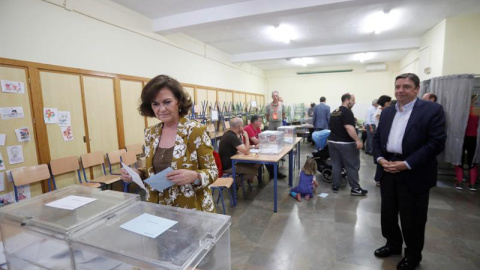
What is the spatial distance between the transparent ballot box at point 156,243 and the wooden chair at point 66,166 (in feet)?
9.76

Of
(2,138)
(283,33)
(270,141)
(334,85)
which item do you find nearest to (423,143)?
(270,141)

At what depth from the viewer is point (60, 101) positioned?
3398 mm

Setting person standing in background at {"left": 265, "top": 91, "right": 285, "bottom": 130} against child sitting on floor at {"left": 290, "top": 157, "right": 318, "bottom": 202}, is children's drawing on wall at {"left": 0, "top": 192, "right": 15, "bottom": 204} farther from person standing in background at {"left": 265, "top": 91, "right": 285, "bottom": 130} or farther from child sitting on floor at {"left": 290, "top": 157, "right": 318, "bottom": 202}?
person standing in background at {"left": 265, "top": 91, "right": 285, "bottom": 130}

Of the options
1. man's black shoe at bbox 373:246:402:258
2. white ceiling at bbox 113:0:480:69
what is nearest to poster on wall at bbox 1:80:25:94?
white ceiling at bbox 113:0:480:69

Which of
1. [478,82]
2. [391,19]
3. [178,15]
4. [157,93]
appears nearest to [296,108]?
[391,19]

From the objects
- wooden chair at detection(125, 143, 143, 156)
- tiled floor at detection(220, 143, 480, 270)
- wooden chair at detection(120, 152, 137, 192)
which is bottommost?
tiled floor at detection(220, 143, 480, 270)

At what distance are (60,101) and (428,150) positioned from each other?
4.55m

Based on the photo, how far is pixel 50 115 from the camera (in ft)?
10.7

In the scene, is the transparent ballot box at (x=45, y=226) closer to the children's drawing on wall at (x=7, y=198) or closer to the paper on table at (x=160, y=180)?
the paper on table at (x=160, y=180)

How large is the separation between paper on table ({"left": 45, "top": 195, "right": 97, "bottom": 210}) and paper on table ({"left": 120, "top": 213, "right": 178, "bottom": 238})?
34 centimetres

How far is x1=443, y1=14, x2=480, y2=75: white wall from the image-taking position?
4887 mm

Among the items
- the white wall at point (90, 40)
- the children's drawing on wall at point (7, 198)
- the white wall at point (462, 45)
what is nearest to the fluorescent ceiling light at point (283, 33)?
the white wall at point (90, 40)

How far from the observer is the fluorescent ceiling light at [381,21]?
4.93m

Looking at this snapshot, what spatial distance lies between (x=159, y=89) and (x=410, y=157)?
2086 millimetres
